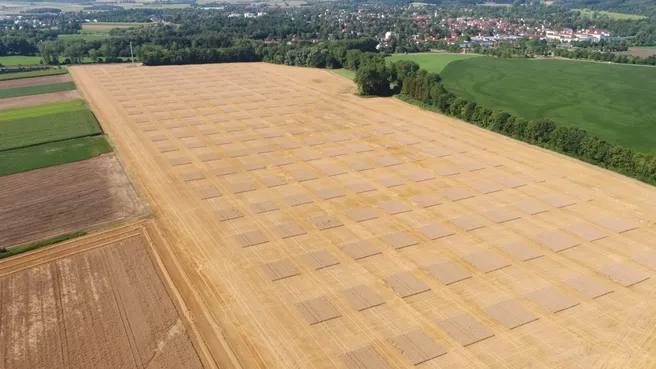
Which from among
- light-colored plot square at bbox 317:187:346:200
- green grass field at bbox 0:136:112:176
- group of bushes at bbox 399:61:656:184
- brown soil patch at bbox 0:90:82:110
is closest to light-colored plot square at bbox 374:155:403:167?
light-colored plot square at bbox 317:187:346:200

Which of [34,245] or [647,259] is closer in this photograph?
[647,259]

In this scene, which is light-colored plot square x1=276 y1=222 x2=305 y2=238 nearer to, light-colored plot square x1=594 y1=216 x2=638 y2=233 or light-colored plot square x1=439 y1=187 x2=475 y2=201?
light-colored plot square x1=439 y1=187 x2=475 y2=201

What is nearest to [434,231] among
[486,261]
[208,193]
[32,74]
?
[486,261]

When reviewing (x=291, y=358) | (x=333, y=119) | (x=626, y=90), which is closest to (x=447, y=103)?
(x=333, y=119)

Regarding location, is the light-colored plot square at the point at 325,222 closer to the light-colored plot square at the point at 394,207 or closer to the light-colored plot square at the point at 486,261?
the light-colored plot square at the point at 394,207

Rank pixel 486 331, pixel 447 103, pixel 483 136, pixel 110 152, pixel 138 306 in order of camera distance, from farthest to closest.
Answer: 1. pixel 447 103
2. pixel 483 136
3. pixel 110 152
4. pixel 138 306
5. pixel 486 331

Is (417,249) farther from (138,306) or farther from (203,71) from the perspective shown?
(203,71)

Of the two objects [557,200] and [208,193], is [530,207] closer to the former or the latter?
[557,200]
